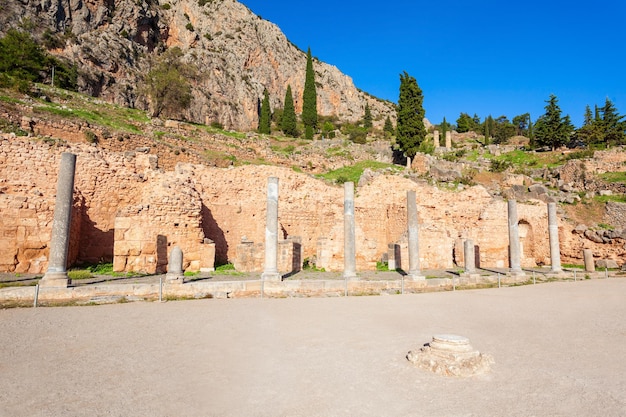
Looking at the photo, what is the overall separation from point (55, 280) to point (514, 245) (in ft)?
68.1

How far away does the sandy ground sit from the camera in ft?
13.3

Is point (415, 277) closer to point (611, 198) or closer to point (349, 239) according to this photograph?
point (349, 239)

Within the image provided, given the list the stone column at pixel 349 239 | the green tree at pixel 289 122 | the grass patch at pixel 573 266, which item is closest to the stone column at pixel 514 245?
the grass patch at pixel 573 266

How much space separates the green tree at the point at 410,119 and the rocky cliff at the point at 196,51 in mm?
33104

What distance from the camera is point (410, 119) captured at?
44.4 meters

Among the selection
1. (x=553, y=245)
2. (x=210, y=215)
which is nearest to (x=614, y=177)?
(x=553, y=245)

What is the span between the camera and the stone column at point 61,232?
11102mm

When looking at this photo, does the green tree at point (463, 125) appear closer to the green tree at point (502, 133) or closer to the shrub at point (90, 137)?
the green tree at point (502, 133)

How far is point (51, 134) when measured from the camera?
75.5 ft

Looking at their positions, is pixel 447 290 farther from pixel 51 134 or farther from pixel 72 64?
pixel 72 64

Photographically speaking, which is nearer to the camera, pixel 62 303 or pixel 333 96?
pixel 62 303

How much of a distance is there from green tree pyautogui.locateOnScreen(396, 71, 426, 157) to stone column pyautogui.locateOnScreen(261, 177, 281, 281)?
105ft

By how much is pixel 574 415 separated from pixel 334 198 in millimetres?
20573

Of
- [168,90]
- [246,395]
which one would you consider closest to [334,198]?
[246,395]
